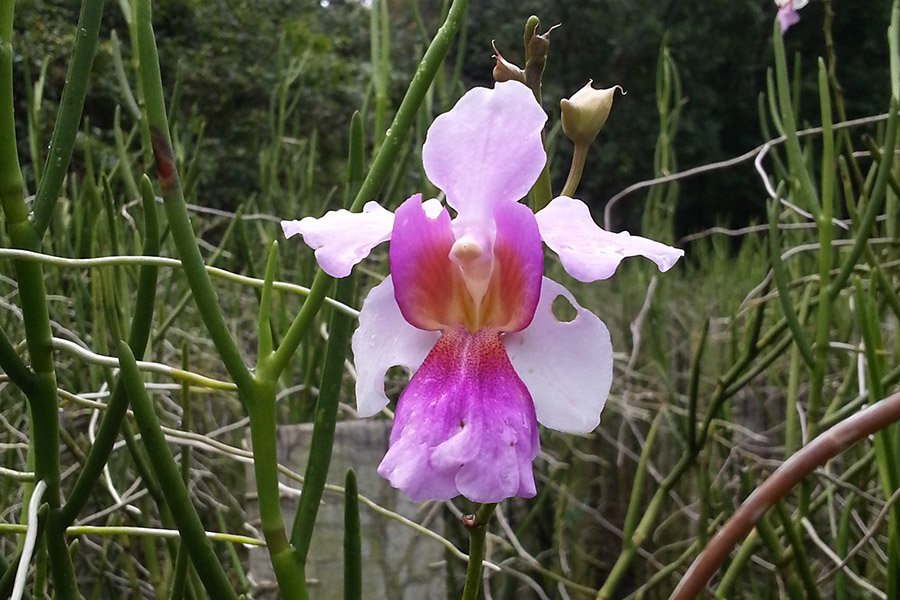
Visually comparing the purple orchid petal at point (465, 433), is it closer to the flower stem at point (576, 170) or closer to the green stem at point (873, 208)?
the flower stem at point (576, 170)

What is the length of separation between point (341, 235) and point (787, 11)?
532mm

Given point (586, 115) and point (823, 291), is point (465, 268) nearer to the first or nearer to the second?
point (586, 115)

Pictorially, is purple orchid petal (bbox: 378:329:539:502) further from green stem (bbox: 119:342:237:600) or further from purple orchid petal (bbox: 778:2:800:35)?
purple orchid petal (bbox: 778:2:800:35)

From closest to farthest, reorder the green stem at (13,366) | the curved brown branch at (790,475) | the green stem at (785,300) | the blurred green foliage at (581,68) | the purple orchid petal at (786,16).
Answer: the curved brown branch at (790,475)
the green stem at (13,366)
the green stem at (785,300)
the purple orchid petal at (786,16)
the blurred green foliage at (581,68)

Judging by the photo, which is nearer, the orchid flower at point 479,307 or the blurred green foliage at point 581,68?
the orchid flower at point 479,307

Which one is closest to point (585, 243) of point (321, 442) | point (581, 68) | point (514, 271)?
point (514, 271)

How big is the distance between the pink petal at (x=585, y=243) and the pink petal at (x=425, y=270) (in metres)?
0.03

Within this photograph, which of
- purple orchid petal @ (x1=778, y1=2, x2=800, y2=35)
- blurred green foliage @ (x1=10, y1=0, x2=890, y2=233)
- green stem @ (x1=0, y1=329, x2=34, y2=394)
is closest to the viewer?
green stem @ (x1=0, y1=329, x2=34, y2=394)

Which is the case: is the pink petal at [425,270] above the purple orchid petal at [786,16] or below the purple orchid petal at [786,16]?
below

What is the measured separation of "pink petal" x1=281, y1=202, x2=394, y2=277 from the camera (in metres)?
0.24

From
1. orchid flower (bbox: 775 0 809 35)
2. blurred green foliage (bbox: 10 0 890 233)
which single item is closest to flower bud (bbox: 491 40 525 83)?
orchid flower (bbox: 775 0 809 35)

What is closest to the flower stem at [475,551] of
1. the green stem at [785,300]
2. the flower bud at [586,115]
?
the flower bud at [586,115]

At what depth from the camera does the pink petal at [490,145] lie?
9.4 inches

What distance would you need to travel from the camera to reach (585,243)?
23cm
